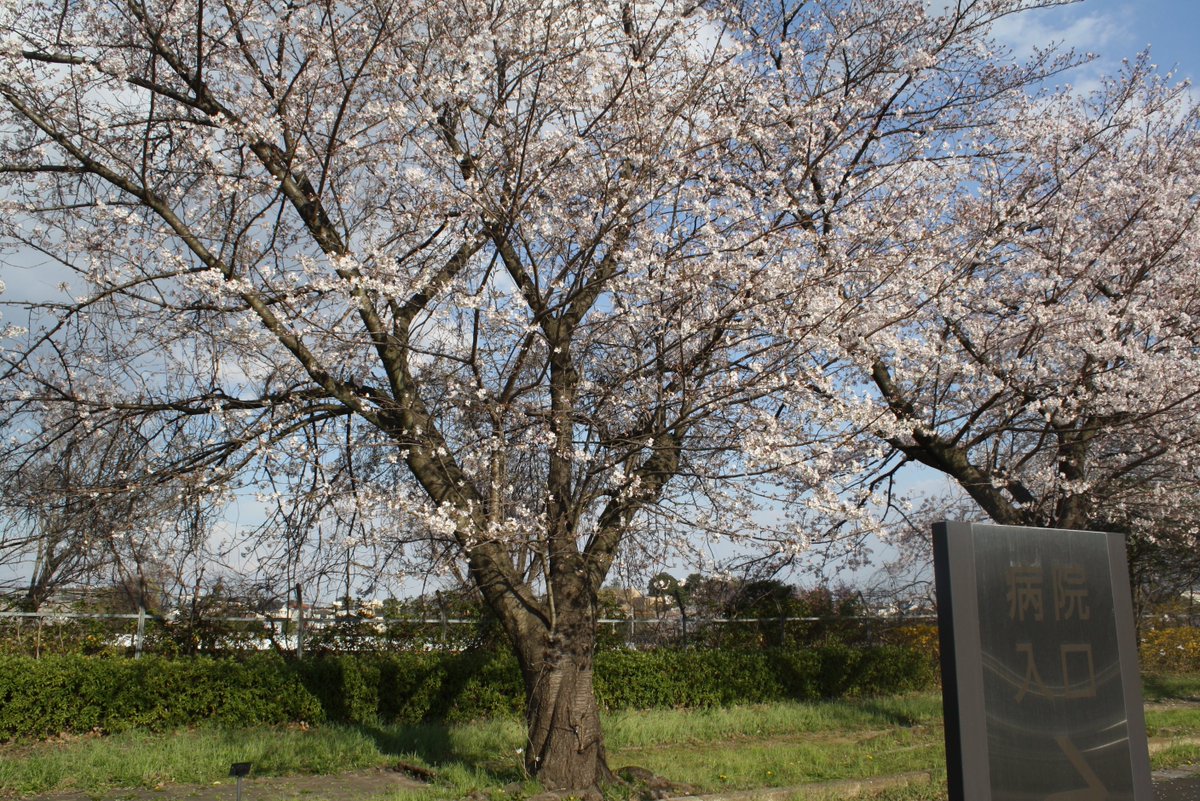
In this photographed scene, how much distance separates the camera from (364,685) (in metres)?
10.8

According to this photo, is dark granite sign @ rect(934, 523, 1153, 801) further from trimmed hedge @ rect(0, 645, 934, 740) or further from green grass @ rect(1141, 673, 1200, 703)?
green grass @ rect(1141, 673, 1200, 703)

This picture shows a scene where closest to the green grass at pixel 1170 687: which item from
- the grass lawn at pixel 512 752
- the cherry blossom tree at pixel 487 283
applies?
the grass lawn at pixel 512 752

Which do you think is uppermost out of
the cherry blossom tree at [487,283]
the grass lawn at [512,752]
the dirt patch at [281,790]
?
the cherry blossom tree at [487,283]

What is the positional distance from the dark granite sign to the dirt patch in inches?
197

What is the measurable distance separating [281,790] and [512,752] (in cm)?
214

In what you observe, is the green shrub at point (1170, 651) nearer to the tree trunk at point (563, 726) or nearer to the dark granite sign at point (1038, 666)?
the tree trunk at point (563, 726)

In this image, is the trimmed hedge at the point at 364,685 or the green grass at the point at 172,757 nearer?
the green grass at the point at 172,757

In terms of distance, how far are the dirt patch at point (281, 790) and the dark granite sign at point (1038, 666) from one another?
16.4 feet

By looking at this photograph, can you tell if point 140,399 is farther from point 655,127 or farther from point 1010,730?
point 1010,730

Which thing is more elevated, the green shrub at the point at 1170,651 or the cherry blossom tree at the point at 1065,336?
the cherry blossom tree at the point at 1065,336

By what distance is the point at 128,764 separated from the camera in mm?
7914

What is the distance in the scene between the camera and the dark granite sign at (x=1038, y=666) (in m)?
3.86

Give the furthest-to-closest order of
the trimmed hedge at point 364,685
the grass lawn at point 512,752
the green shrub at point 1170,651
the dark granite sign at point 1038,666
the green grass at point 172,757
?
1. the green shrub at point 1170,651
2. the trimmed hedge at point 364,685
3. the grass lawn at point 512,752
4. the green grass at point 172,757
5. the dark granite sign at point 1038,666

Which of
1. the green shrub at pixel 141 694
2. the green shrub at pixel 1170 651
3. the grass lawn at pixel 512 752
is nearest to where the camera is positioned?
the grass lawn at pixel 512 752
